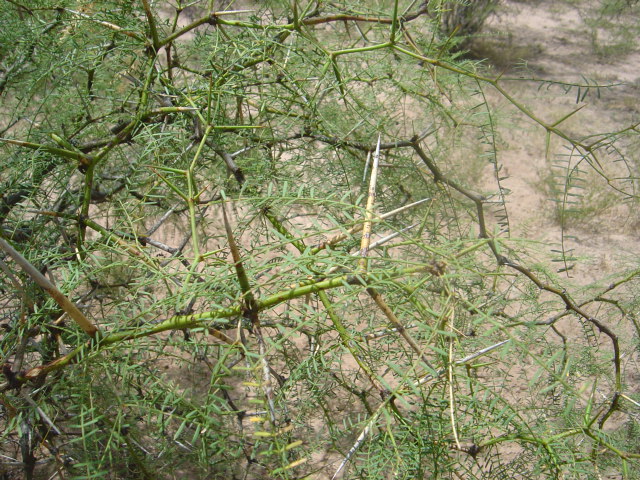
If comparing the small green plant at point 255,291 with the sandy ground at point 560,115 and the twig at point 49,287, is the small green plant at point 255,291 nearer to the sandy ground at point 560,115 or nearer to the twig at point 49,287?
the twig at point 49,287

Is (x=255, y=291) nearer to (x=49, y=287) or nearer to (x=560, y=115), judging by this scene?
(x=49, y=287)

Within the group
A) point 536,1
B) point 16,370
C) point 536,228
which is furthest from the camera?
point 536,1

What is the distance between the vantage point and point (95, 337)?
1.28 ft

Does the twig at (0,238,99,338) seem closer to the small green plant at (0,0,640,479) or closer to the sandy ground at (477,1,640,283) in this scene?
the small green plant at (0,0,640,479)

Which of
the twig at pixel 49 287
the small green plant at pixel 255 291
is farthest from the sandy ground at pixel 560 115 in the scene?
the twig at pixel 49 287

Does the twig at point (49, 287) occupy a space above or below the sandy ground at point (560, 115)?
above

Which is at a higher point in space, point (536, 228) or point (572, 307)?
point (572, 307)

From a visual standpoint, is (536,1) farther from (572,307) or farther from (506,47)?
(572,307)

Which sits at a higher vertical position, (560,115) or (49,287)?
(49,287)

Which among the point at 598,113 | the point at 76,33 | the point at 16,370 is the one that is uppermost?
the point at 76,33

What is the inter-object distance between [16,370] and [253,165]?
33 centimetres

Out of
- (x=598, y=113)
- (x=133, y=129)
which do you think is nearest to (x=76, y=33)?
(x=133, y=129)

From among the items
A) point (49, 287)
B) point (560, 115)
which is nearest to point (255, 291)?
point (49, 287)

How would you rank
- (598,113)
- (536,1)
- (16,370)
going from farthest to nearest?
1. (536,1)
2. (598,113)
3. (16,370)
